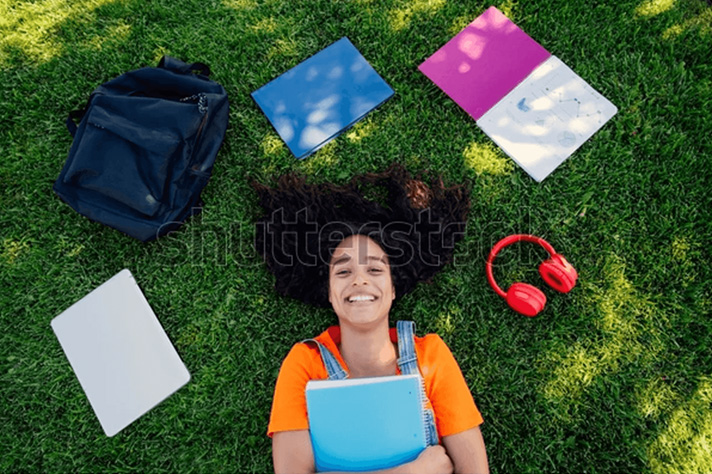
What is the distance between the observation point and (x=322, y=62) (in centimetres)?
302

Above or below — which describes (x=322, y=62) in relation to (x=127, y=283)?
above

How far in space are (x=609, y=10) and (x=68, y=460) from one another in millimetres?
4139

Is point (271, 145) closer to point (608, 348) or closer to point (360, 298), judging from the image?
point (360, 298)

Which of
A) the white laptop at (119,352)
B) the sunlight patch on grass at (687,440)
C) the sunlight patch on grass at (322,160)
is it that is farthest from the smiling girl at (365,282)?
the sunlight patch on grass at (687,440)

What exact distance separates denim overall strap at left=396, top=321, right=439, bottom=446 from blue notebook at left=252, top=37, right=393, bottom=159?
1234 millimetres

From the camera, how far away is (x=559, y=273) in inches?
96.8

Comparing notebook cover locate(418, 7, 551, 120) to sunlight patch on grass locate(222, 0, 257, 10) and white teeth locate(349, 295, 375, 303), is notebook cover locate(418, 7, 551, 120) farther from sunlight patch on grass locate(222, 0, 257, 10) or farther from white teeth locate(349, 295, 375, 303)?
white teeth locate(349, 295, 375, 303)

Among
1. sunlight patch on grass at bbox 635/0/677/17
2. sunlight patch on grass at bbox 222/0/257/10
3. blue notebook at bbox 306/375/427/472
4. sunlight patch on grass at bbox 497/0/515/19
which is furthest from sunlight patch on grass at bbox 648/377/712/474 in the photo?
sunlight patch on grass at bbox 222/0/257/10

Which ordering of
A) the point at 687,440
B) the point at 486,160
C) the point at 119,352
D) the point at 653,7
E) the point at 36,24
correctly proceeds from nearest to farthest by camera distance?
the point at 687,440 → the point at 119,352 → the point at 486,160 → the point at 653,7 → the point at 36,24

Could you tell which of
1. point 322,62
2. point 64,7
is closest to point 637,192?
point 322,62

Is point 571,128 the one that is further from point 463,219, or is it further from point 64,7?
point 64,7

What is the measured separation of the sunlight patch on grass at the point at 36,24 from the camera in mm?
3146

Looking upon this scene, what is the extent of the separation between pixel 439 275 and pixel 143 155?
5.97 ft

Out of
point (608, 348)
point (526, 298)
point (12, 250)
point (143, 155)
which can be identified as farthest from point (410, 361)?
point (12, 250)
